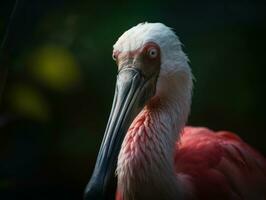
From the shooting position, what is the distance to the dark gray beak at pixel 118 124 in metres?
2.56

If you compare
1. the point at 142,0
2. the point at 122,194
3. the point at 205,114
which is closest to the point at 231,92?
the point at 205,114

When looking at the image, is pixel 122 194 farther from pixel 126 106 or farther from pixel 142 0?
pixel 142 0

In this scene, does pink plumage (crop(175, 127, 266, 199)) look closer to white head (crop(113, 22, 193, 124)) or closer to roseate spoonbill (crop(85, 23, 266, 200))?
roseate spoonbill (crop(85, 23, 266, 200))

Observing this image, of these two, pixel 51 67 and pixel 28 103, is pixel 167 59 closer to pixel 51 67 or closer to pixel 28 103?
pixel 51 67

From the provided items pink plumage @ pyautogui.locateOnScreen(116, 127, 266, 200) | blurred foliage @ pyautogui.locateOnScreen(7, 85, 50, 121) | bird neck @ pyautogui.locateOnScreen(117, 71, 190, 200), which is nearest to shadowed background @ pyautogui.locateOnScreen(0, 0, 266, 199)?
blurred foliage @ pyautogui.locateOnScreen(7, 85, 50, 121)

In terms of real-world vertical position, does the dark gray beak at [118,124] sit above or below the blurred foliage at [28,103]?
above

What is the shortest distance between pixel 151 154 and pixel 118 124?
8.5 inches

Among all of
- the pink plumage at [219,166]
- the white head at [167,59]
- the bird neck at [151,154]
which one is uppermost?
the white head at [167,59]

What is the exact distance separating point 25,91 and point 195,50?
1.13 m

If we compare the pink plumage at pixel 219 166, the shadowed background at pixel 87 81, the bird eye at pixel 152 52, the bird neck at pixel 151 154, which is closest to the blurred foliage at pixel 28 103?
the shadowed background at pixel 87 81

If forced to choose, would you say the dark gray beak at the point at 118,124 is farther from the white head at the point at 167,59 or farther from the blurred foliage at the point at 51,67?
the blurred foliage at the point at 51,67

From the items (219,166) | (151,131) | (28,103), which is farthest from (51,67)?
(219,166)

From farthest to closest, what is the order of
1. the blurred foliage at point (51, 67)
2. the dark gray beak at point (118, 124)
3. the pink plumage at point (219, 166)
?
the blurred foliage at point (51, 67)
the pink plumage at point (219, 166)
the dark gray beak at point (118, 124)

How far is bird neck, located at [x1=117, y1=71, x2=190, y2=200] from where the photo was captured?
2.62 metres
